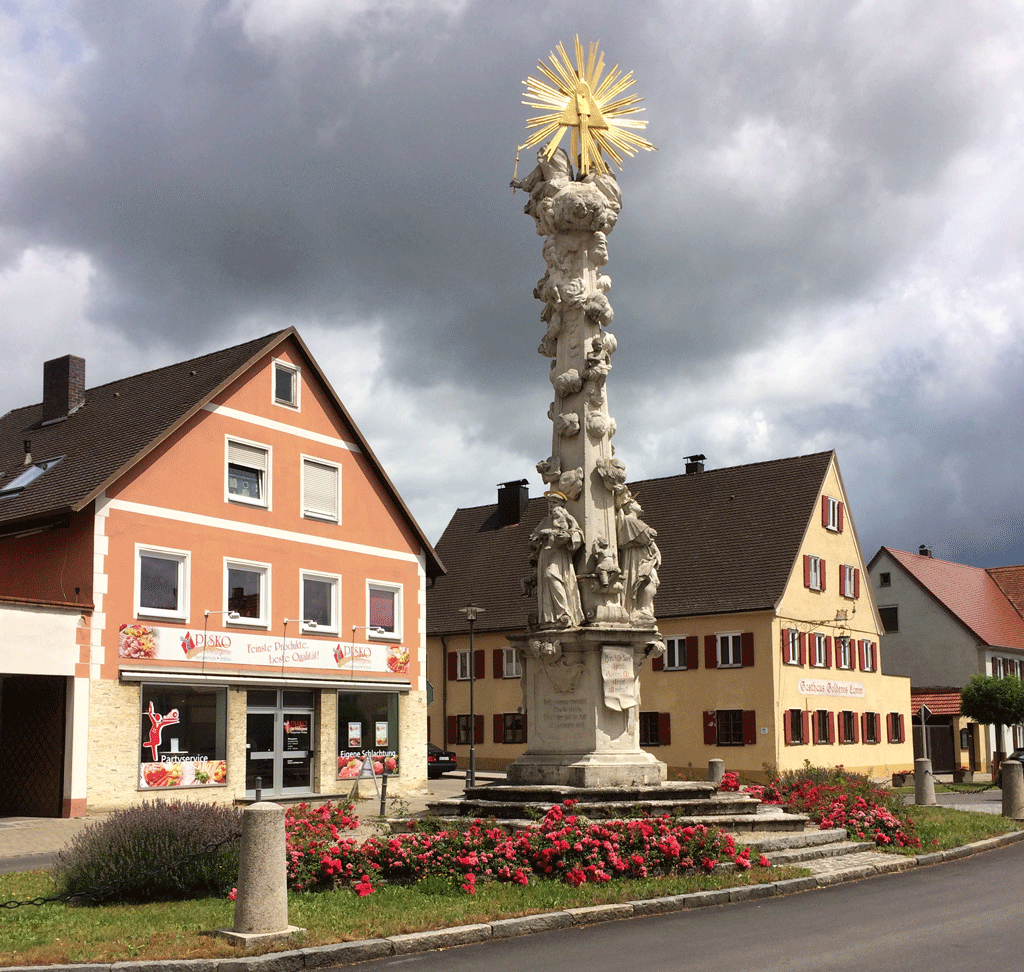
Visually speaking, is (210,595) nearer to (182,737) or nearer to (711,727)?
(182,737)

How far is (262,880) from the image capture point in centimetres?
861

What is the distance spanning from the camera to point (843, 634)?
40031 millimetres

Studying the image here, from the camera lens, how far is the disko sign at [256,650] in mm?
23609

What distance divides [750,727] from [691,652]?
3237 mm

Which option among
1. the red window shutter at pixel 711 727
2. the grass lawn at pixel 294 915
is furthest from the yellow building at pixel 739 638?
the grass lawn at pixel 294 915

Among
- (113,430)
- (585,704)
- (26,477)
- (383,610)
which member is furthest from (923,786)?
(26,477)

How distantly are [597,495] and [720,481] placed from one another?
27.7 meters

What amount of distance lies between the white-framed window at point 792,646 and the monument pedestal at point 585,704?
21681mm

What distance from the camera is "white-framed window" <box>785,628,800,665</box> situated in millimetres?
36281

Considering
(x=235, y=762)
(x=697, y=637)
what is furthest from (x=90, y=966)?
(x=697, y=637)

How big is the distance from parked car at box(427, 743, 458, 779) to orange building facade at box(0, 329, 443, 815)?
9382mm

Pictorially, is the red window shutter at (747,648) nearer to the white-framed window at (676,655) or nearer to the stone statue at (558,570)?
the white-framed window at (676,655)

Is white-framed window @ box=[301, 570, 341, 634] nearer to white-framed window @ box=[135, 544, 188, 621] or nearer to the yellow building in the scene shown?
white-framed window @ box=[135, 544, 188, 621]

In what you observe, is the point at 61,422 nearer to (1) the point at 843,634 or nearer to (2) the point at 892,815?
(2) the point at 892,815
